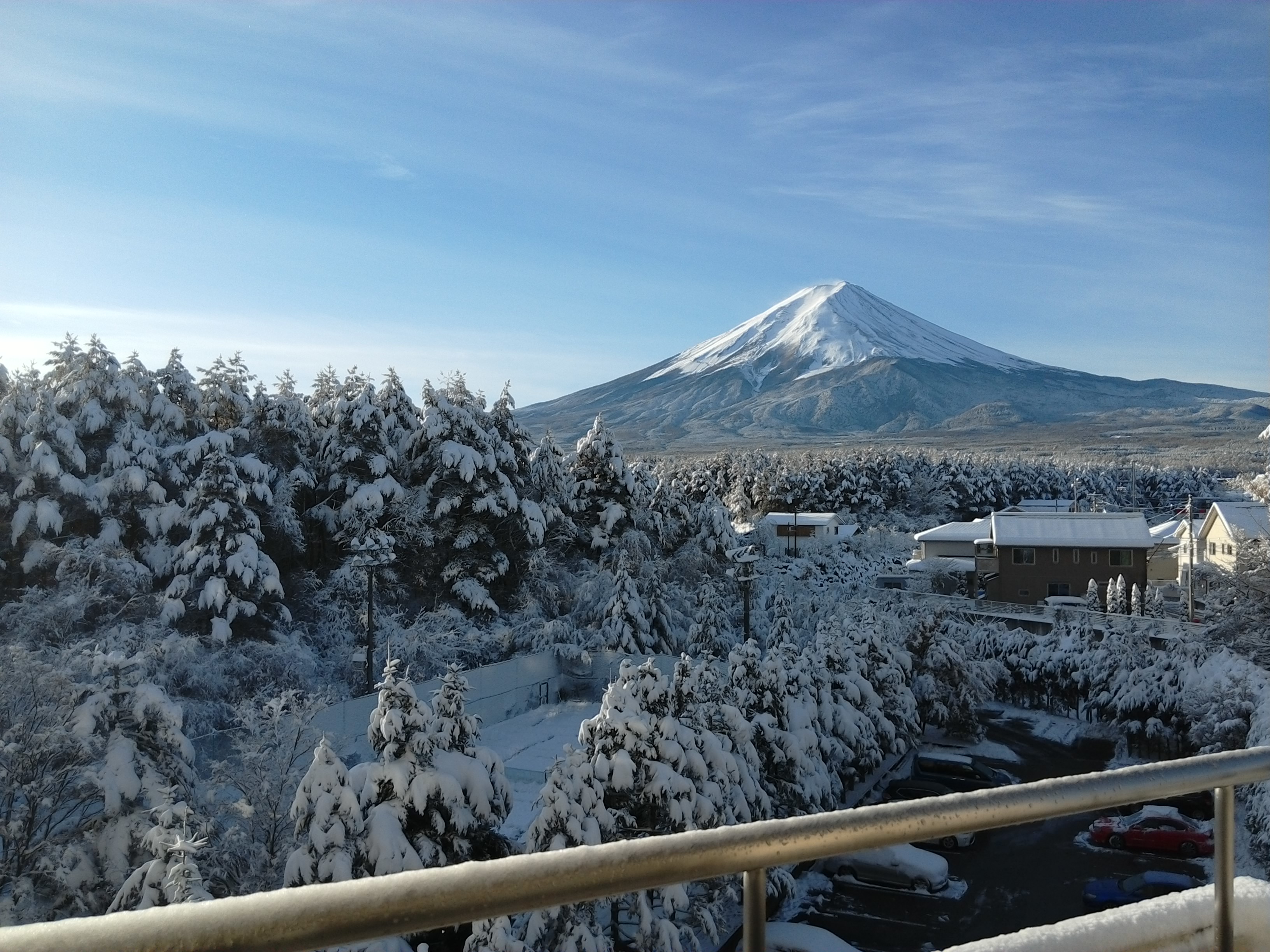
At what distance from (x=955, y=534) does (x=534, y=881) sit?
44.2m

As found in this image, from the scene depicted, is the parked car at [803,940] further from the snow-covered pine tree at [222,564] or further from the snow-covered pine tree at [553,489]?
the snow-covered pine tree at [553,489]

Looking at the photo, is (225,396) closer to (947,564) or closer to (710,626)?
(710,626)

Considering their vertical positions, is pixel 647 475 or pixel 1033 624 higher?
pixel 647 475

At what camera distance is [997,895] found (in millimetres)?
5426

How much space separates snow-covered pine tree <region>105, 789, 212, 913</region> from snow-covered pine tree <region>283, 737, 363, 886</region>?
0.89m

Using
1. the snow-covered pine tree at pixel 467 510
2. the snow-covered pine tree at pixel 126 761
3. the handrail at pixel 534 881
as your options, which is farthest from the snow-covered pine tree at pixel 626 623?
the handrail at pixel 534 881

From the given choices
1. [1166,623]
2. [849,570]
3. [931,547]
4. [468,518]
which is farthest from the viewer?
[931,547]

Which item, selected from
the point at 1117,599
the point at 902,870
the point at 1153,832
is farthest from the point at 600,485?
the point at 1153,832

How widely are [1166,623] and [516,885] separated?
93.7 ft

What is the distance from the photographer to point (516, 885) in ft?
3.85

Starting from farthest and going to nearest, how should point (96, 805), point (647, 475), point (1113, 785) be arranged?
1. point (647, 475)
2. point (96, 805)
3. point (1113, 785)

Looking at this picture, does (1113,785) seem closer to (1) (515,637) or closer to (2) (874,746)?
(2) (874,746)

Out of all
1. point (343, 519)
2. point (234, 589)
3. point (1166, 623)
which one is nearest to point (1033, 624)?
point (1166, 623)

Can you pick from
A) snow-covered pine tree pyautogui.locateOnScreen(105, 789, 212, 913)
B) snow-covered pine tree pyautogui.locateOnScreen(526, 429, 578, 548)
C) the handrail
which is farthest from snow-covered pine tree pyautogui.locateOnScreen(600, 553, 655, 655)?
the handrail
